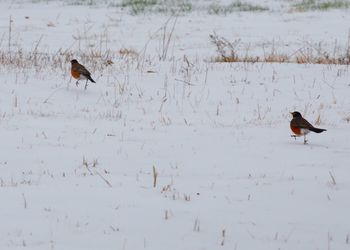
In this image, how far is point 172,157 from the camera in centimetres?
638

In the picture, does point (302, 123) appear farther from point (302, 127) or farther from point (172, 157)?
point (172, 157)

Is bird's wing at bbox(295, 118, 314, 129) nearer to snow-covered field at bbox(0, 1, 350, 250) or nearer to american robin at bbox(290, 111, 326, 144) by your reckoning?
american robin at bbox(290, 111, 326, 144)

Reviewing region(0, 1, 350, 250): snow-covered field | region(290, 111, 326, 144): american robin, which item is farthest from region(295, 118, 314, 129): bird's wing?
region(0, 1, 350, 250): snow-covered field

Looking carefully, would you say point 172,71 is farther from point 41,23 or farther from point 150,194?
point 41,23

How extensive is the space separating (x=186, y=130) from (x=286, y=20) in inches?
552

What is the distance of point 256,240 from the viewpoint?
13.9ft

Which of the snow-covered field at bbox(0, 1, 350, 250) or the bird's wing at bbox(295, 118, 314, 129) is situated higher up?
the bird's wing at bbox(295, 118, 314, 129)

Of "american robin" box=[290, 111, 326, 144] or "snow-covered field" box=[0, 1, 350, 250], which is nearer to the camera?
Answer: "snow-covered field" box=[0, 1, 350, 250]

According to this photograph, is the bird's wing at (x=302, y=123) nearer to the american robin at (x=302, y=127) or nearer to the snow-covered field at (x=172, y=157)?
the american robin at (x=302, y=127)

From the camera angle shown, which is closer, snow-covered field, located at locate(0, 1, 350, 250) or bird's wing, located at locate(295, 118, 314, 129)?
snow-covered field, located at locate(0, 1, 350, 250)

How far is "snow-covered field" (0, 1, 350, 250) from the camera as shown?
434 centimetres

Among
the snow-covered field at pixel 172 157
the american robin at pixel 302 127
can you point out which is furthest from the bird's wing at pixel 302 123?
the snow-covered field at pixel 172 157

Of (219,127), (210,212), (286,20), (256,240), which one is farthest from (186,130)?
(286,20)

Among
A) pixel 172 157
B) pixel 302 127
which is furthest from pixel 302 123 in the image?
pixel 172 157
